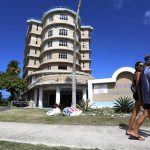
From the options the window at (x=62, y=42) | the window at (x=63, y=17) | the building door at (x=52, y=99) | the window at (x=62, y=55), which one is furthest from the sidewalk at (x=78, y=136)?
the window at (x=63, y=17)

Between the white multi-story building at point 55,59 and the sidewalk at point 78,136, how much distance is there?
28.6m

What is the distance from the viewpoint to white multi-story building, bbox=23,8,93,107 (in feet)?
129

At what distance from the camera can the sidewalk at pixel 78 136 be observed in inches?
232

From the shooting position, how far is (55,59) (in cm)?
4978

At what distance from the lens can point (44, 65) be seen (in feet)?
171

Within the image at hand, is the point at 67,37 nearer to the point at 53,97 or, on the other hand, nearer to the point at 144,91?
the point at 53,97

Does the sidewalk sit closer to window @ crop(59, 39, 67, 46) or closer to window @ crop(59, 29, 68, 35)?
window @ crop(59, 39, 67, 46)

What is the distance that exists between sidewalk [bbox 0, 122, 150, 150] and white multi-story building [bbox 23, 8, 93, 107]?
28579 mm

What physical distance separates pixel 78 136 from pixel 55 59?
143 ft

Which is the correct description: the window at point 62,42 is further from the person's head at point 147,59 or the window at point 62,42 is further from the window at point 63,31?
the person's head at point 147,59

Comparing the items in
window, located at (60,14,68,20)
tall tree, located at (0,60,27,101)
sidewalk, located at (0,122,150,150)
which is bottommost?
sidewalk, located at (0,122,150,150)

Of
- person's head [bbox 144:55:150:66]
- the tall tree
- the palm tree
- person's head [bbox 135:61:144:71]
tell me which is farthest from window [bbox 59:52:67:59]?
person's head [bbox 144:55:150:66]

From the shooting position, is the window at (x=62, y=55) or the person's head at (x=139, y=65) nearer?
the person's head at (x=139, y=65)

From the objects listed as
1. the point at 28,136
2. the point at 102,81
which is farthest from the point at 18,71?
the point at 28,136
